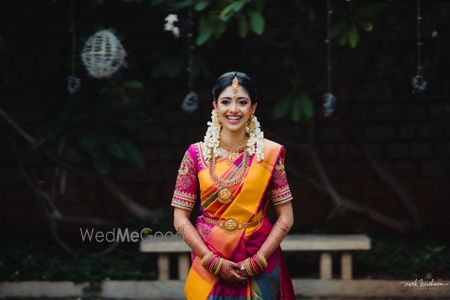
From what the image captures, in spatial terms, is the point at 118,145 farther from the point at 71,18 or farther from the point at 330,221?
the point at 330,221

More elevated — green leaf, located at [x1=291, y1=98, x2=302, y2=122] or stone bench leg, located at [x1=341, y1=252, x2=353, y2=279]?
green leaf, located at [x1=291, y1=98, x2=302, y2=122]

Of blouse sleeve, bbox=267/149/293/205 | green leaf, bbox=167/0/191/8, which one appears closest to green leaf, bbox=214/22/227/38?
green leaf, bbox=167/0/191/8

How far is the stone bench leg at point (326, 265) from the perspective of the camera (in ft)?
17.2

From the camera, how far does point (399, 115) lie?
21.5ft

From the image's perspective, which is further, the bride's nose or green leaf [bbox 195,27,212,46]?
green leaf [bbox 195,27,212,46]

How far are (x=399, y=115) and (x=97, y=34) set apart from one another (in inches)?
125

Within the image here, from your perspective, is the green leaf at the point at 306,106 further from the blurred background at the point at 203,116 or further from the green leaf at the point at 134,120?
the green leaf at the point at 134,120

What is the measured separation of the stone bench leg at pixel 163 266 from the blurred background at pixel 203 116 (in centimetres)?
21

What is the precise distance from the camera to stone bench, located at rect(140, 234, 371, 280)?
5141 mm

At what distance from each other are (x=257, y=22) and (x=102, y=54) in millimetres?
1039

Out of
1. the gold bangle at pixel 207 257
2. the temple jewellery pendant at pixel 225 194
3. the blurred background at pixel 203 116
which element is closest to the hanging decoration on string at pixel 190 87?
the blurred background at pixel 203 116

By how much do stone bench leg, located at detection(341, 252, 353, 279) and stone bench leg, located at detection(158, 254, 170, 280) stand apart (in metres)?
1.31

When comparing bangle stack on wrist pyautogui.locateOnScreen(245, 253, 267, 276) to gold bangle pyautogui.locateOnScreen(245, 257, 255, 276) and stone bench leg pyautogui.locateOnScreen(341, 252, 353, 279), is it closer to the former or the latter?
gold bangle pyautogui.locateOnScreen(245, 257, 255, 276)

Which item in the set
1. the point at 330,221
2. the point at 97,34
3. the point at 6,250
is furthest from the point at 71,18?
the point at 330,221
